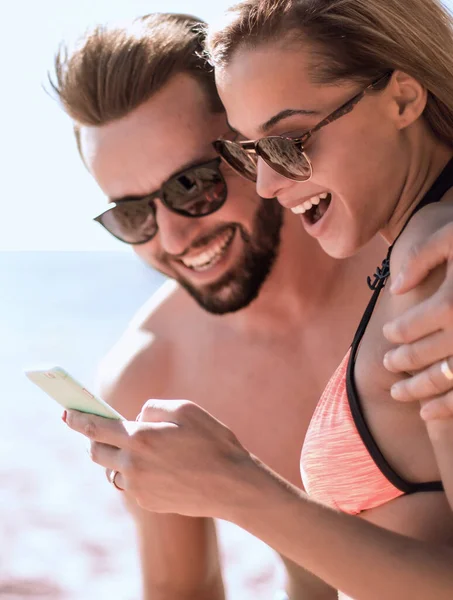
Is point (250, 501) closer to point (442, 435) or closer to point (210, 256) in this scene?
point (442, 435)

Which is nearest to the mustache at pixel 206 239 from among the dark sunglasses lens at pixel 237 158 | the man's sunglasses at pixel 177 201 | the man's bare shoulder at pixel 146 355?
the man's sunglasses at pixel 177 201

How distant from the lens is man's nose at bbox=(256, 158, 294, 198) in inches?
76.8

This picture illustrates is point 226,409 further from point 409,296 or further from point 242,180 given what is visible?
point 409,296

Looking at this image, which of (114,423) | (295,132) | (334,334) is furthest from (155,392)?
(295,132)

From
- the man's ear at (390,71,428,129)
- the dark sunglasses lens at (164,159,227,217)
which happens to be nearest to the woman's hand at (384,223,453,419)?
the man's ear at (390,71,428,129)

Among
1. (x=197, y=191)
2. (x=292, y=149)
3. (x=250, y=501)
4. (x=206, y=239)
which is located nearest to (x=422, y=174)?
(x=292, y=149)

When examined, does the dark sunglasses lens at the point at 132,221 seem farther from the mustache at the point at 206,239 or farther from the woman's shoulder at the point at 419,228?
the woman's shoulder at the point at 419,228

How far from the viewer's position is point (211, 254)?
3.05 meters

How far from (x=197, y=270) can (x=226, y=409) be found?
21.2 inches

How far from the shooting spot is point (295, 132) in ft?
6.01

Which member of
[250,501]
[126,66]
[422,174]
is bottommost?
[250,501]

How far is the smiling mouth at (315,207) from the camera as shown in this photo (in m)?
1.99

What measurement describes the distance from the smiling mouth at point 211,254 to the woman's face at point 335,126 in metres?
1.14

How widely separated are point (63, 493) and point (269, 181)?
7188mm
